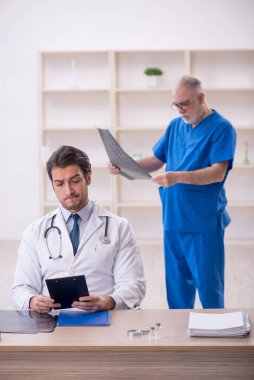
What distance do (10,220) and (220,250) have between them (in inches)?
171

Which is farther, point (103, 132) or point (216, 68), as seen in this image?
point (216, 68)

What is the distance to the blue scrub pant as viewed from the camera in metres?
3.83

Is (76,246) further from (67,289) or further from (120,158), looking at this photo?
(120,158)

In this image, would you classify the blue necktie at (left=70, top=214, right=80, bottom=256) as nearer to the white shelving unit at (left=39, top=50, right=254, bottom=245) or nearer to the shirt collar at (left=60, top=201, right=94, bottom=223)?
the shirt collar at (left=60, top=201, right=94, bottom=223)

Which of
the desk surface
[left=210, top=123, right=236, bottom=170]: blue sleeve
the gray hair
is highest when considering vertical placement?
the gray hair

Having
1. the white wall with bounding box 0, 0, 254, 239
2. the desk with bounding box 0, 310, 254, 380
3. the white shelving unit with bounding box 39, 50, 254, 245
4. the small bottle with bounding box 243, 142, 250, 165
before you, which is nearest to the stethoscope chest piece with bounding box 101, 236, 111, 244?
the desk with bounding box 0, 310, 254, 380

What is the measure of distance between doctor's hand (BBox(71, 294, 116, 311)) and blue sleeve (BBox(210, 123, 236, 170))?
1.28 metres

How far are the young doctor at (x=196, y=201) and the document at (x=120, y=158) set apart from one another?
0.13 meters

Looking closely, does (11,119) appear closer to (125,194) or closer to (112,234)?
(125,194)

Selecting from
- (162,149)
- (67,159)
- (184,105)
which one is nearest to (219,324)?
(67,159)

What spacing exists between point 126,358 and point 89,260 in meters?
0.67

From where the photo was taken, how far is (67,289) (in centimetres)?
261

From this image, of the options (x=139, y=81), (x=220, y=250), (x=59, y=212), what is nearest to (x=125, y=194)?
(x=139, y=81)

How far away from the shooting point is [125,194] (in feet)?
25.4
